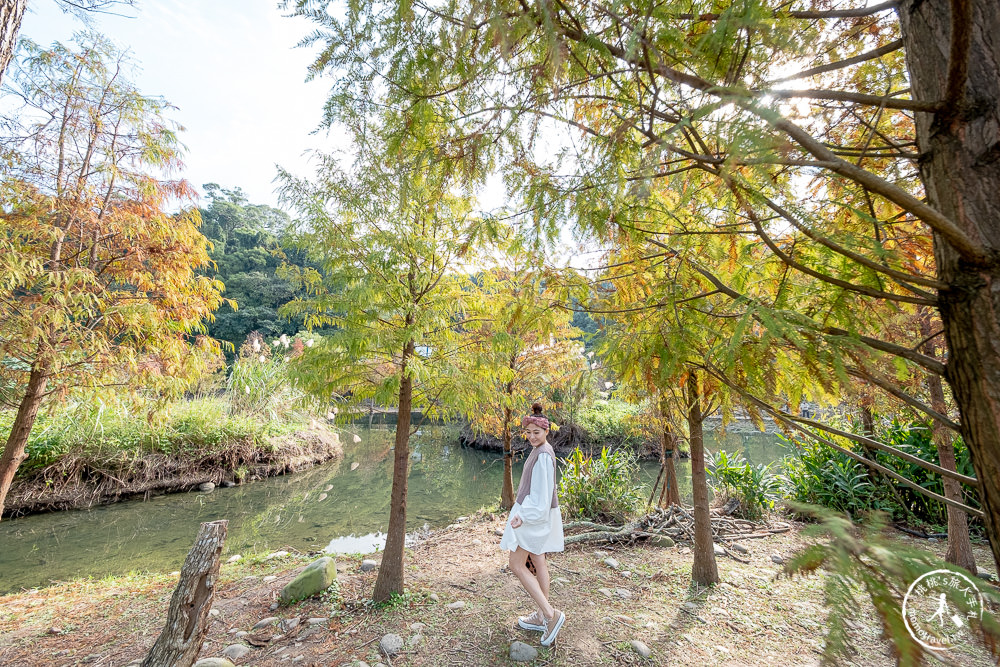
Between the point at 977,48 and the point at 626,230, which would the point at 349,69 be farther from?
the point at 977,48

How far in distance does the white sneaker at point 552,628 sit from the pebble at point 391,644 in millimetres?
941

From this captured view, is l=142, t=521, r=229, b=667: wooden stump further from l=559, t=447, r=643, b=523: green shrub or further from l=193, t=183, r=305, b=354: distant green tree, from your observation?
l=193, t=183, r=305, b=354: distant green tree

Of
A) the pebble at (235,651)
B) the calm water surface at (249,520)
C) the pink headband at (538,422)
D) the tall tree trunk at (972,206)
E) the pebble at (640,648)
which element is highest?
the tall tree trunk at (972,206)

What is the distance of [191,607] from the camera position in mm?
2186

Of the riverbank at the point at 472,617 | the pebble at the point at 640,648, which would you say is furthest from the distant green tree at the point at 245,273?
the pebble at the point at 640,648

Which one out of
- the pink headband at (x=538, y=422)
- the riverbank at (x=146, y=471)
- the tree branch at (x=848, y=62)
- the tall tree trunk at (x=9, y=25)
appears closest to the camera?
the tree branch at (x=848, y=62)

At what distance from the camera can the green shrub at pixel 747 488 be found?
519 centimetres

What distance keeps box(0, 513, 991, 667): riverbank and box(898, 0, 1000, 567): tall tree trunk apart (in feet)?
6.76

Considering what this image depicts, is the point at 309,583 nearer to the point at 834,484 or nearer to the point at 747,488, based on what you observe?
the point at 747,488

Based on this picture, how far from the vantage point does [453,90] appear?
163 cm

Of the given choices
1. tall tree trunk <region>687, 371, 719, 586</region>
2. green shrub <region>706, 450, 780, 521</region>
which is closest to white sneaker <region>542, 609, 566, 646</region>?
tall tree trunk <region>687, 371, 719, 586</region>

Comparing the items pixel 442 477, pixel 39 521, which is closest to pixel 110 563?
pixel 39 521

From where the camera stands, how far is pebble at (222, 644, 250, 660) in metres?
2.73

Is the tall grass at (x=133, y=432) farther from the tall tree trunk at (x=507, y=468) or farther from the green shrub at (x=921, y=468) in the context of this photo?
the green shrub at (x=921, y=468)
